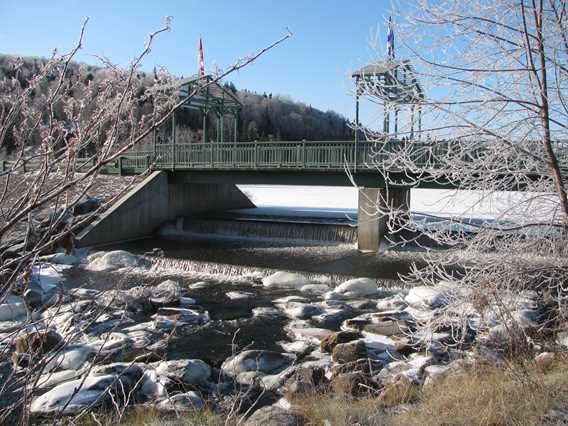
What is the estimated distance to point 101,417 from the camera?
600 centimetres

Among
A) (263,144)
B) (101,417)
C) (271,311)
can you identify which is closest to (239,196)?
(263,144)

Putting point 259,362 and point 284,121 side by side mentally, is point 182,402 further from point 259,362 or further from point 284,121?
point 284,121

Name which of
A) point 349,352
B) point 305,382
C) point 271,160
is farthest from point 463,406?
point 271,160

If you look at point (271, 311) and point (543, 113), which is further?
point (271, 311)

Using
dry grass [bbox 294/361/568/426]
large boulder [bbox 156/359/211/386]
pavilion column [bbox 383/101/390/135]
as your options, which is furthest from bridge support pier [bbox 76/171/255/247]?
dry grass [bbox 294/361/568/426]

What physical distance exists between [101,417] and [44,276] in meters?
10.3

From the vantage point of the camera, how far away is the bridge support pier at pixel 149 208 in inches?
795

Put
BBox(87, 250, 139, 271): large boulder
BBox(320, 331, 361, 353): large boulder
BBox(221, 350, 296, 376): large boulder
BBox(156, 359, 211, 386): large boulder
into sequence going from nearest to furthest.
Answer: BBox(156, 359, 211, 386): large boulder
BBox(221, 350, 296, 376): large boulder
BBox(320, 331, 361, 353): large boulder
BBox(87, 250, 139, 271): large boulder

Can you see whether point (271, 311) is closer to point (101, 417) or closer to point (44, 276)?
point (101, 417)

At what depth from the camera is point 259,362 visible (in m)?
8.57

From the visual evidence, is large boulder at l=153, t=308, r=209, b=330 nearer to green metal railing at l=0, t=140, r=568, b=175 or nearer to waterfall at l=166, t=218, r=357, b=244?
green metal railing at l=0, t=140, r=568, b=175

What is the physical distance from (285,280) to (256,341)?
4681mm

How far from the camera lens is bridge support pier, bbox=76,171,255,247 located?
20.2 meters

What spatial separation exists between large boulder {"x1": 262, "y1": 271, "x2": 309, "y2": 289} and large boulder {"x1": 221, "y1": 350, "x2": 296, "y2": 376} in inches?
209
